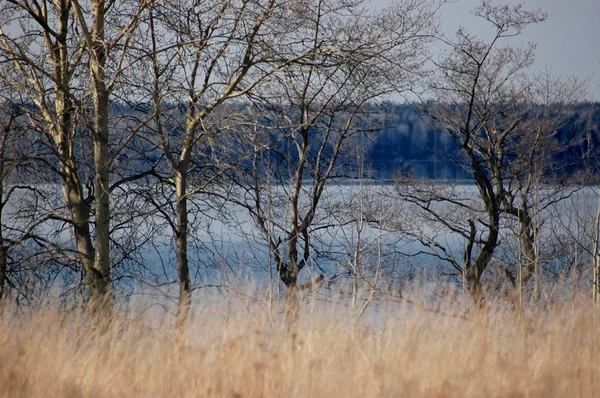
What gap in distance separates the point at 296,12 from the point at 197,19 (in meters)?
1.79

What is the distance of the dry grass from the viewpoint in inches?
144

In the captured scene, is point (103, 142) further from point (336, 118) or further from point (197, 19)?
point (336, 118)

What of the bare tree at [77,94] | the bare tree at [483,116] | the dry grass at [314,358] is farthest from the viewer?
the bare tree at [483,116]

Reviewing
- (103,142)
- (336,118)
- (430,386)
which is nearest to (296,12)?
(103,142)

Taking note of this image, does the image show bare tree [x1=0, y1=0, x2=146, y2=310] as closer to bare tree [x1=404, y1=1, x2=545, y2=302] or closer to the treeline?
A: the treeline

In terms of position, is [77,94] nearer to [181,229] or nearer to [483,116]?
[181,229]

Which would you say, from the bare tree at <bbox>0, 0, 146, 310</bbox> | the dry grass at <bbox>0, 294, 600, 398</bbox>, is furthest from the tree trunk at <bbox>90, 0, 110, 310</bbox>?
the dry grass at <bbox>0, 294, 600, 398</bbox>

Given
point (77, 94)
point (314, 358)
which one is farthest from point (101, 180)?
point (314, 358)

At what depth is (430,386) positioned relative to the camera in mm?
3596

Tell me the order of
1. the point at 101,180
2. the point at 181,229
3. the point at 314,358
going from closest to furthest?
1. the point at 314,358
2. the point at 101,180
3. the point at 181,229

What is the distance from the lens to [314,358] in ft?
13.4

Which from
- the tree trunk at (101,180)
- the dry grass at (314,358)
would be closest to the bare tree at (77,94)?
the tree trunk at (101,180)

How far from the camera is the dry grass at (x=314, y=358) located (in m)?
3.66

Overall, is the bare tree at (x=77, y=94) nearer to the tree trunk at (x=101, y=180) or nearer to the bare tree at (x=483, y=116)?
the tree trunk at (x=101, y=180)
